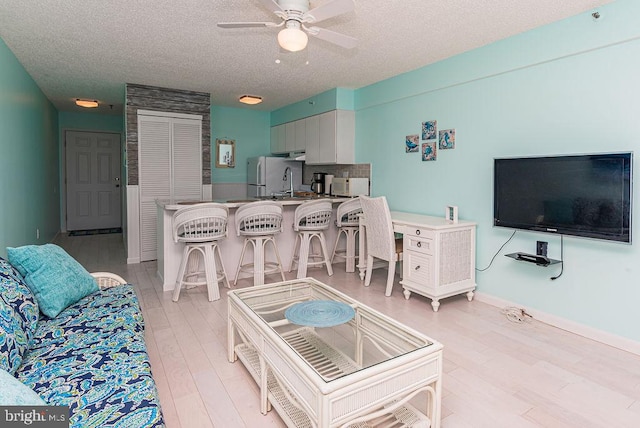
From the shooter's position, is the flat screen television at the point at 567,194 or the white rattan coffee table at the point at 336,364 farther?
the flat screen television at the point at 567,194

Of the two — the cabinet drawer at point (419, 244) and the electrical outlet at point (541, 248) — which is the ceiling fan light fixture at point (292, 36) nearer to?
the cabinet drawer at point (419, 244)

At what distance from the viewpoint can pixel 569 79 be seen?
9.66ft

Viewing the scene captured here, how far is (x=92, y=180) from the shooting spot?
7.89m

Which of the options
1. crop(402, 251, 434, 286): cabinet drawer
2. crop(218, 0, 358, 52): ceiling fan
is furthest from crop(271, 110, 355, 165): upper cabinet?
crop(218, 0, 358, 52): ceiling fan

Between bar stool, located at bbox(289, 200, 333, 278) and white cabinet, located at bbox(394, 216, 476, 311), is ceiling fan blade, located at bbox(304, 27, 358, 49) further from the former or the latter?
bar stool, located at bbox(289, 200, 333, 278)

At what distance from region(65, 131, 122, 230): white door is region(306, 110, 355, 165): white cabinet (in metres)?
5.13

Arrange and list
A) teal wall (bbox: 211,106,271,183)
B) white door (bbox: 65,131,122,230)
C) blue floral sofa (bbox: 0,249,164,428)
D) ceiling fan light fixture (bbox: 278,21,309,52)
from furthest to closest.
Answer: white door (bbox: 65,131,122,230) < teal wall (bbox: 211,106,271,183) < ceiling fan light fixture (bbox: 278,21,309,52) < blue floral sofa (bbox: 0,249,164,428)

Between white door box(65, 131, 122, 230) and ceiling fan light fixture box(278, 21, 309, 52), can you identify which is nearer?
ceiling fan light fixture box(278, 21, 309, 52)

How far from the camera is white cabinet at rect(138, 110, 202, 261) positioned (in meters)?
5.22

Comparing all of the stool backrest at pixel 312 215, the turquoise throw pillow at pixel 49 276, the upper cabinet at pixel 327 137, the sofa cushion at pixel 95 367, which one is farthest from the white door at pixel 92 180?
the sofa cushion at pixel 95 367

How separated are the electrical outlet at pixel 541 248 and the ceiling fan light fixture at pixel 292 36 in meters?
2.54

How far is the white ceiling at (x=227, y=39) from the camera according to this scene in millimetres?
2768

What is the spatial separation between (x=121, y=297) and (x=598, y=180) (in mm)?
3440

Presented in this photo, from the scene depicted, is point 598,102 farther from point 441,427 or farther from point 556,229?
point 441,427
